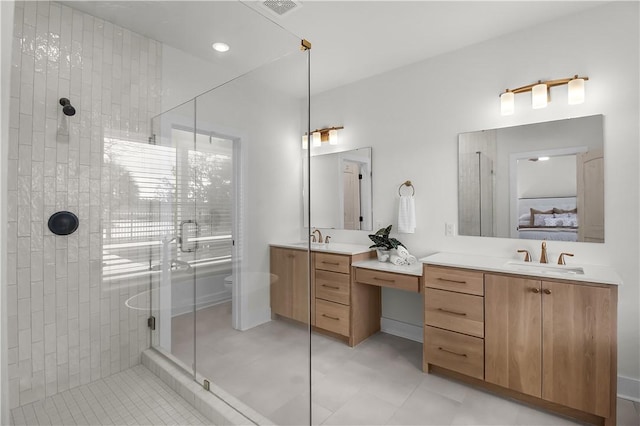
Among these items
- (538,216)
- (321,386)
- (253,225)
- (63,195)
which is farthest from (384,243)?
(63,195)

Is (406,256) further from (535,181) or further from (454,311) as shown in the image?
(535,181)

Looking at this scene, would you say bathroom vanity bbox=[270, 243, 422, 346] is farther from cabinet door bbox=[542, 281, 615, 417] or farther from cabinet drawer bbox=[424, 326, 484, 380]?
cabinet door bbox=[542, 281, 615, 417]

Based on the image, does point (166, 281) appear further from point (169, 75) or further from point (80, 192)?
point (169, 75)

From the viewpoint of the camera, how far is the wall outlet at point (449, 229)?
8.79 ft

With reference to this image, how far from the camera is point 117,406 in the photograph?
1297 mm

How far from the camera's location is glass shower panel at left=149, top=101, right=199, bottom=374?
1705mm

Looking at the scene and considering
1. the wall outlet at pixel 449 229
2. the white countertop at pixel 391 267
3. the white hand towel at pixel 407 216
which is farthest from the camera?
the white hand towel at pixel 407 216

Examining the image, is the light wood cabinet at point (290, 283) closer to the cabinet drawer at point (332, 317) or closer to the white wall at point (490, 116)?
the cabinet drawer at point (332, 317)

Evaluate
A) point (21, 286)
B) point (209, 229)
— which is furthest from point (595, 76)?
point (21, 286)

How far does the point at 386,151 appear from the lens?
309 centimetres

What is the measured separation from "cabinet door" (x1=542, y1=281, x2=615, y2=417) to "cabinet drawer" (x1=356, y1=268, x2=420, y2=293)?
854 mm

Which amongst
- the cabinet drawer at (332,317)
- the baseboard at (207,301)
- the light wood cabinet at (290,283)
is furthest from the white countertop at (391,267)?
the baseboard at (207,301)

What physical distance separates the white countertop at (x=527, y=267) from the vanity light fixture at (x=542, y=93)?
3.74 ft

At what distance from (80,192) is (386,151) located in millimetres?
2540
